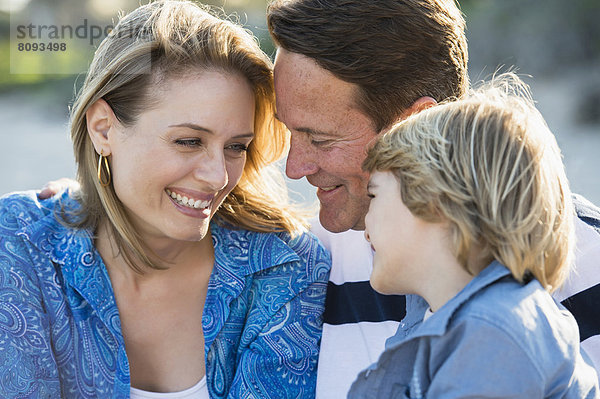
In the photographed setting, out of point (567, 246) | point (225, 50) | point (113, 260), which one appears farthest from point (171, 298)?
point (567, 246)

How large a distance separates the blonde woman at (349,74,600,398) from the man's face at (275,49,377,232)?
53cm

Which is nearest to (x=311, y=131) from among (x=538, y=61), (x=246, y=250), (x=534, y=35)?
(x=246, y=250)

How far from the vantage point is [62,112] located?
12.4 meters

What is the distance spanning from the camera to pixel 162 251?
2439mm

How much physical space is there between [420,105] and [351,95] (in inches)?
8.2

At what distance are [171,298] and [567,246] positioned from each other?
1.24 meters

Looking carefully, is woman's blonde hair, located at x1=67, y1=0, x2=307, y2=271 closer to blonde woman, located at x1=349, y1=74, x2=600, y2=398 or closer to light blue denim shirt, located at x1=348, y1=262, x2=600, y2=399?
blonde woman, located at x1=349, y1=74, x2=600, y2=398

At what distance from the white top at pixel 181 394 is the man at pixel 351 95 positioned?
1.11 ft

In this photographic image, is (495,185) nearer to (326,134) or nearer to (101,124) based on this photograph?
(326,134)

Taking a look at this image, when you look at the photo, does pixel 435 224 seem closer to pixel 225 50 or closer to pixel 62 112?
pixel 225 50

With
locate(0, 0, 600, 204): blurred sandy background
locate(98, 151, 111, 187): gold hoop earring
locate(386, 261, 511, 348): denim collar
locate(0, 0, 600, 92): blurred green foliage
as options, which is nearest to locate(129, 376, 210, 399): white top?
locate(98, 151, 111, 187): gold hoop earring

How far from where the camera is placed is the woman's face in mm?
2133

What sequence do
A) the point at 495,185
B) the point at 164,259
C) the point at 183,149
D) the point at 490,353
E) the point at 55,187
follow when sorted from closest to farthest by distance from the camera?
the point at 490,353 < the point at 495,185 < the point at 183,149 < the point at 164,259 < the point at 55,187

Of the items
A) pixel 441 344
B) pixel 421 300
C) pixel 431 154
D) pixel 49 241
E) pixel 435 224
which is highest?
pixel 431 154
